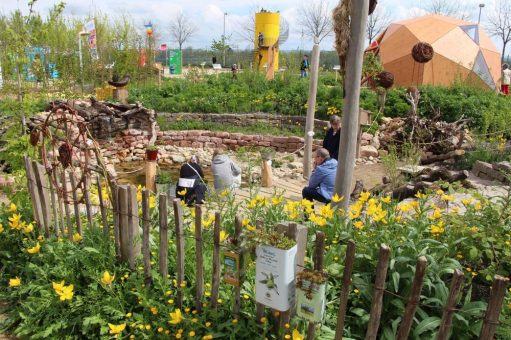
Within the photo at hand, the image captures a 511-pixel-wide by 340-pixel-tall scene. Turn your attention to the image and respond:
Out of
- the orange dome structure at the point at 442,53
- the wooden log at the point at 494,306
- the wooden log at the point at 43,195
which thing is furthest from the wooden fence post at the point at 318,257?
the orange dome structure at the point at 442,53

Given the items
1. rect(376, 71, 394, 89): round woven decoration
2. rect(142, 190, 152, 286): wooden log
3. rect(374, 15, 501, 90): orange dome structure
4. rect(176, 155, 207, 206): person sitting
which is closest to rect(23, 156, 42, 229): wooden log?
rect(142, 190, 152, 286): wooden log

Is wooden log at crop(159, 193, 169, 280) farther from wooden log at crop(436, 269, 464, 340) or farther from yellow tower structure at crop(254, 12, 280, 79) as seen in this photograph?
yellow tower structure at crop(254, 12, 280, 79)

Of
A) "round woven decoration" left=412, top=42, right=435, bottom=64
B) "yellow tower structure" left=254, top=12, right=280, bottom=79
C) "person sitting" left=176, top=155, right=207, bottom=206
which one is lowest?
"person sitting" left=176, top=155, right=207, bottom=206

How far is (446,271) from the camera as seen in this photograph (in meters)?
2.44

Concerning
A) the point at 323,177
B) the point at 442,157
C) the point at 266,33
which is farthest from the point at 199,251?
the point at 266,33

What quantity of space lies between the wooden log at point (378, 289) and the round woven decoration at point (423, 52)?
46.3 feet

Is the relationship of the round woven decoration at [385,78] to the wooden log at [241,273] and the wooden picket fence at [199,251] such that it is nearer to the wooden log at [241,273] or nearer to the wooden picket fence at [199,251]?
the wooden picket fence at [199,251]

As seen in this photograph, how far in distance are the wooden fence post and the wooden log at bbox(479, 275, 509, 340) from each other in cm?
79

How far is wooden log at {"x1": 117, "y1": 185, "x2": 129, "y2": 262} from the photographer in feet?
10.6

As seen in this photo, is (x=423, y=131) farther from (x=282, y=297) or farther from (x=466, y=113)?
(x=282, y=297)

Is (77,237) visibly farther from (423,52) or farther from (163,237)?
(423,52)

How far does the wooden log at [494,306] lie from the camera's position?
1.85 metres

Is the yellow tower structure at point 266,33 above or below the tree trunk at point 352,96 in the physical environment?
above

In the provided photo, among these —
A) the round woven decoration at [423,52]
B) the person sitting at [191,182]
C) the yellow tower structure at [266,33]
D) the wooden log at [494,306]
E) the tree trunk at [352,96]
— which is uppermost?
the yellow tower structure at [266,33]
